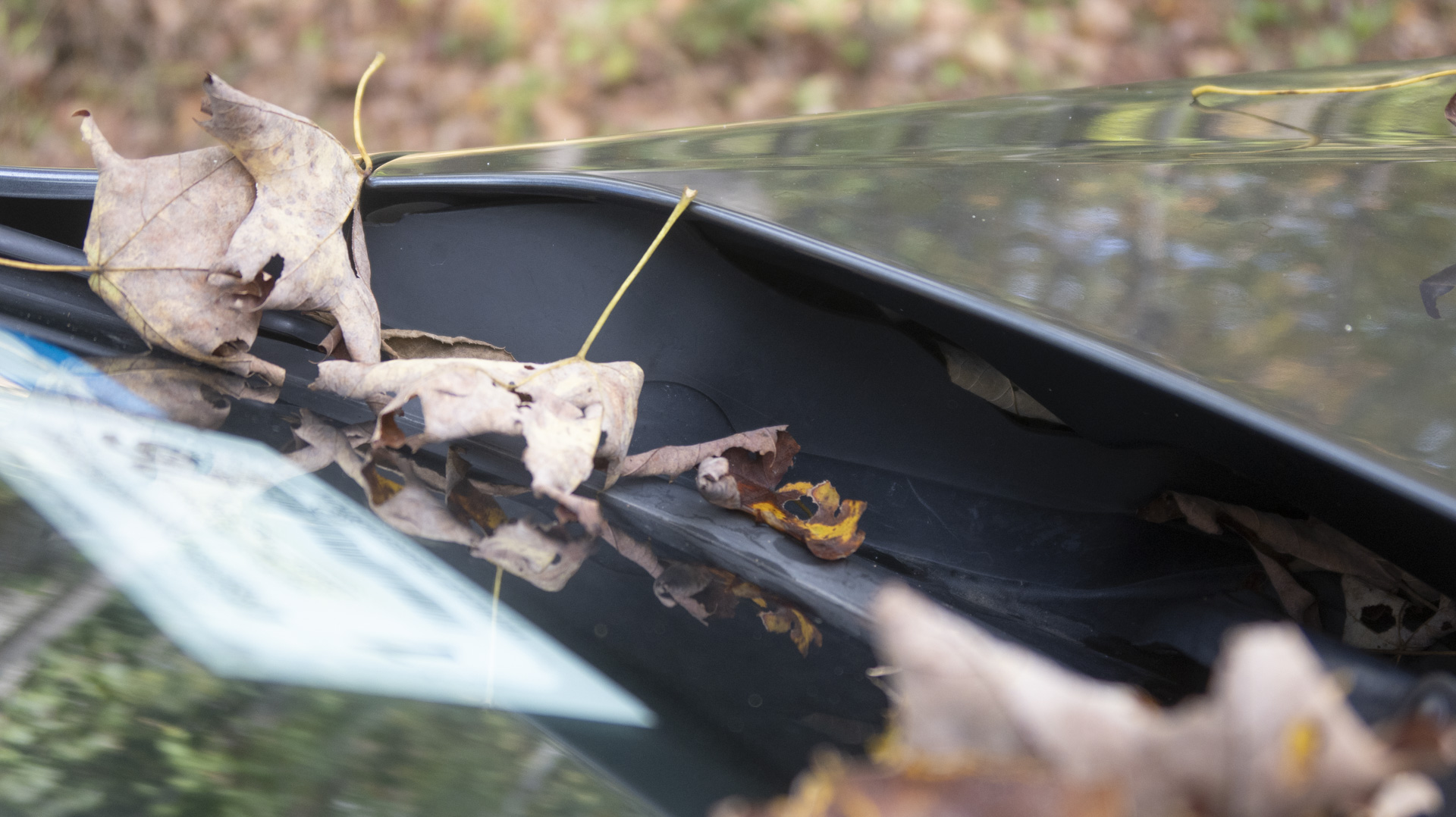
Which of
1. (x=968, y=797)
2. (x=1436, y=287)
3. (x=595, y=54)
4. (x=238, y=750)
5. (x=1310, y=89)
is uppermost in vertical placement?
(x=595, y=54)

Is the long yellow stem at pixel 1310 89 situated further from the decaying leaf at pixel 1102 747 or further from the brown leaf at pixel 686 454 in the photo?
the decaying leaf at pixel 1102 747

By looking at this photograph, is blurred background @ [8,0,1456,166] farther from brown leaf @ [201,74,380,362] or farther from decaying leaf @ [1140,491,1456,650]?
decaying leaf @ [1140,491,1456,650]

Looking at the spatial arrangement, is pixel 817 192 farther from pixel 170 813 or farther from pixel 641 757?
pixel 170 813

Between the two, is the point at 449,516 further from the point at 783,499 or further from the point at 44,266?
the point at 44,266

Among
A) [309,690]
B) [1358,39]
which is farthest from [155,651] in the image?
[1358,39]

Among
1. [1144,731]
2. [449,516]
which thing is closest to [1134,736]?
[1144,731]

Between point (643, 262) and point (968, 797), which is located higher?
point (643, 262)
